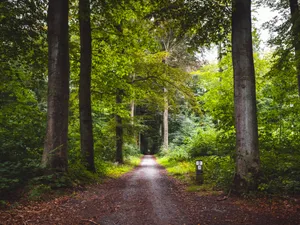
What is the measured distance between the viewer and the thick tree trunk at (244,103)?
6527 millimetres

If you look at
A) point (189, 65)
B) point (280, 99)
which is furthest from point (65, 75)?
point (189, 65)

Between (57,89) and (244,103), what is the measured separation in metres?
5.53

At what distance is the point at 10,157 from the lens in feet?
23.5

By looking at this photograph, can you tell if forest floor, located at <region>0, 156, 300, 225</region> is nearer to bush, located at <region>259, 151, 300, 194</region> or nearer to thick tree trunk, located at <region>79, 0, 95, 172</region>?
bush, located at <region>259, 151, 300, 194</region>

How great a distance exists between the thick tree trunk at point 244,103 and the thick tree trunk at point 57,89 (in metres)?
5.18

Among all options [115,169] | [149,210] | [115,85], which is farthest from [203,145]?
[149,210]

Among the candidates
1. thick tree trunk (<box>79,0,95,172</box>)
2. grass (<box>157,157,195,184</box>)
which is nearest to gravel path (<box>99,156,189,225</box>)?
grass (<box>157,157,195,184</box>)

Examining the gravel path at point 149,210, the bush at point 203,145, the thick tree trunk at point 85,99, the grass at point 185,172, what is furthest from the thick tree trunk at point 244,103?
the bush at point 203,145

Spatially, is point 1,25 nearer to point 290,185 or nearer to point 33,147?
point 33,147

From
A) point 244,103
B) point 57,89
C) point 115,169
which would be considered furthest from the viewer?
point 115,169

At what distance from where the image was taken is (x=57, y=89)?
25.0 ft

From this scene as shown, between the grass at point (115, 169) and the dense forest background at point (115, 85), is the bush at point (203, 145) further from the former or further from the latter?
the grass at point (115, 169)

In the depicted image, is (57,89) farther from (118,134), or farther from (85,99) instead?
(118,134)

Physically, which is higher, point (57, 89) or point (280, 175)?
point (57, 89)
